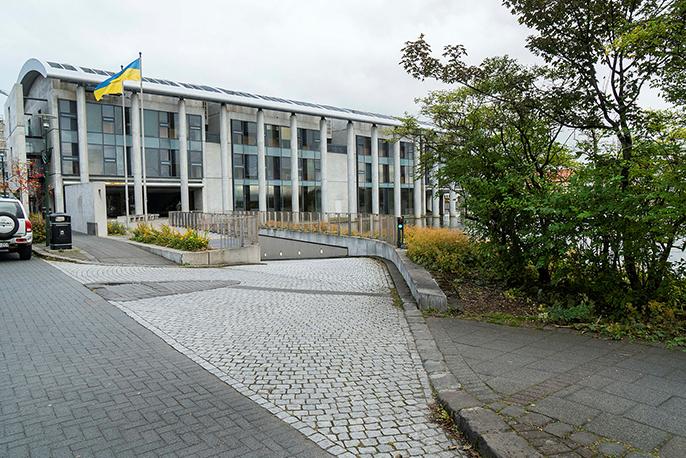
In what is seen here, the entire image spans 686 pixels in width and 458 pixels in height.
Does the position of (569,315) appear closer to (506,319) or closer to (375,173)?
(506,319)

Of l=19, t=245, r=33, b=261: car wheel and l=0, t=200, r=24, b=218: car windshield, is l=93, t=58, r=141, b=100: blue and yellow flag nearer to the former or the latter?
l=0, t=200, r=24, b=218: car windshield

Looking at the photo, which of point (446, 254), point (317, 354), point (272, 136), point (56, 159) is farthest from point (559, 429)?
point (272, 136)

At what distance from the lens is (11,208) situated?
15430mm

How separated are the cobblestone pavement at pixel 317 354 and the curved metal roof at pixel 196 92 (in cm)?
2652

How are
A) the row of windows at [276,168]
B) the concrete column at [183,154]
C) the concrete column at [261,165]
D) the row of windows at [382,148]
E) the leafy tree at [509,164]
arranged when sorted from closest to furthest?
the leafy tree at [509,164] < the concrete column at [183,154] < the concrete column at [261,165] < the row of windows at [276,168] < the row of windows at [382,148]

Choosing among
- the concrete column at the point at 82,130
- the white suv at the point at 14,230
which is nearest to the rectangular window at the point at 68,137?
the concrete column at the point at 82,130

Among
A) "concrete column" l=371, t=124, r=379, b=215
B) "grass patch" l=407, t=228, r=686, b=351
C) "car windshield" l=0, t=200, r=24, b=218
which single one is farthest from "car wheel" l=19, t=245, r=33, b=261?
"concrete column" l=371, t=124, r=379, b=215

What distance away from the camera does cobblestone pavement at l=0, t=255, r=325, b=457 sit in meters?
3.55

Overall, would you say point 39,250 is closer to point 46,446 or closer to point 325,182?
point 46,446

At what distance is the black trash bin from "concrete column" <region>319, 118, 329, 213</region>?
120 feet

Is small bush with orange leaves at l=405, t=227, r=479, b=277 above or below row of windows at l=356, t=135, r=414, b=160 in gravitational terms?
below

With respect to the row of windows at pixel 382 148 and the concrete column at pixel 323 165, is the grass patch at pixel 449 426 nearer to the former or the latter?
the concrete column at pixel 323 165

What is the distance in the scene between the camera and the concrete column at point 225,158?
1791 inches

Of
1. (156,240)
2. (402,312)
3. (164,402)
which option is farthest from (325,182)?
(164,402)
